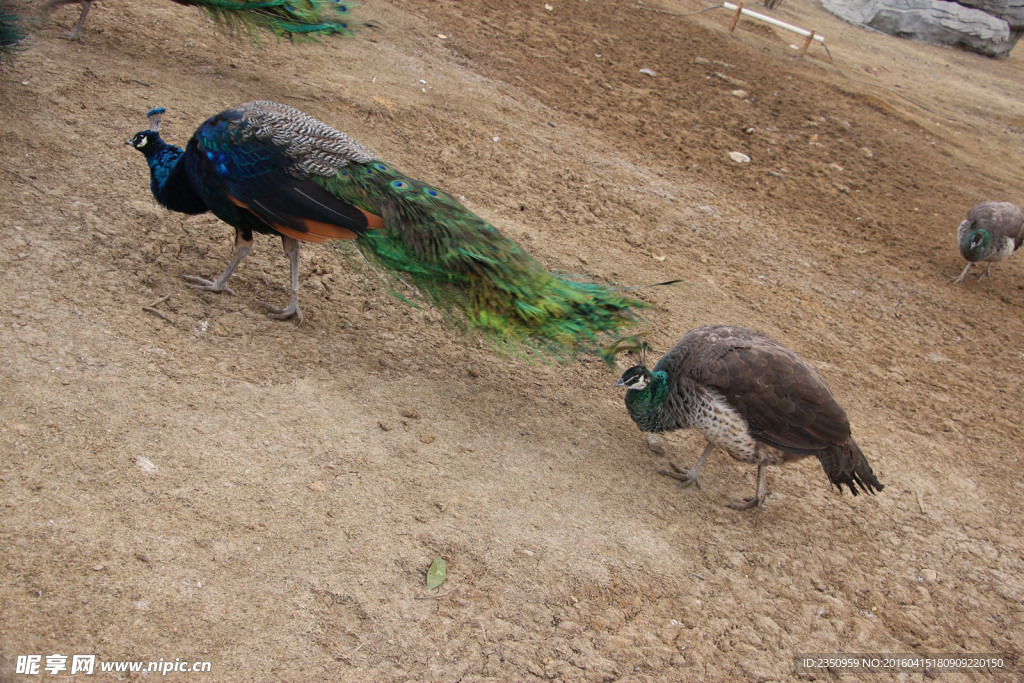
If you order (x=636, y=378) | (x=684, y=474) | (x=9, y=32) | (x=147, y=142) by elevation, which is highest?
(x=9, y=32)

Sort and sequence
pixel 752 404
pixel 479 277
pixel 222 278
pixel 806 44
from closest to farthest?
pixel 752 404, pixel 479 277, pixel 222 278, pixel 806 44

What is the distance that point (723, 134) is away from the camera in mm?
8938

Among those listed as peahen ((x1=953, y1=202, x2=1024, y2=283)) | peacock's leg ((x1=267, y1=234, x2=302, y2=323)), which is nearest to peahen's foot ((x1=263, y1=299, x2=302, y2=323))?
peacock's leg ((x1=267, y1=234, x2=302, y2=323))

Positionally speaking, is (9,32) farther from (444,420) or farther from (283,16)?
(444,420)

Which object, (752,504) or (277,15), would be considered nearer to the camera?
(752,504)

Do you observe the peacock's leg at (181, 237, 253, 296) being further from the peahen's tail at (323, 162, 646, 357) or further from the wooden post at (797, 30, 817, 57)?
the wooden post at (797, 30, 817, 57)

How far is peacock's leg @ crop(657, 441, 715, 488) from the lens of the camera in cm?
427

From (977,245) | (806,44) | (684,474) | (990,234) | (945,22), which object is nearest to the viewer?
(684,474)

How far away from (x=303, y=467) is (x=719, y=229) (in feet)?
16.4

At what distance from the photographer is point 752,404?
12.7 feet

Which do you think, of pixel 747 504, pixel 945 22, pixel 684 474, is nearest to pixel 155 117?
pixel 684 474

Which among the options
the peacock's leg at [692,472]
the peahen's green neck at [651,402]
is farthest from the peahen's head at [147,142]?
the peacock's leg at [692,472]

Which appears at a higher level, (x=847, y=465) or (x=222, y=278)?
(x=847, y=465)

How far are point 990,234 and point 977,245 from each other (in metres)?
0.29
